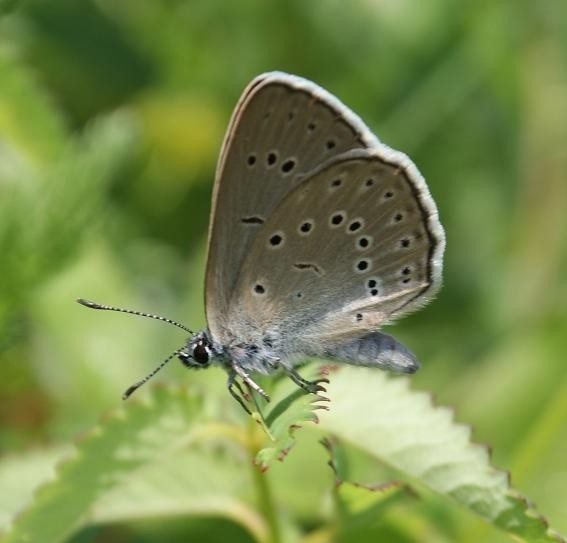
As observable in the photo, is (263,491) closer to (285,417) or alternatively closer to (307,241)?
(285,417)

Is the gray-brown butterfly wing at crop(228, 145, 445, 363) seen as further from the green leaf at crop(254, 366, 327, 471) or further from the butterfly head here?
the green leaf at crop(254, 366, 327, 471)

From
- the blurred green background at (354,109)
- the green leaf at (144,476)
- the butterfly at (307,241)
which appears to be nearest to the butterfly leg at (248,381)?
the butterfly at (307,241)

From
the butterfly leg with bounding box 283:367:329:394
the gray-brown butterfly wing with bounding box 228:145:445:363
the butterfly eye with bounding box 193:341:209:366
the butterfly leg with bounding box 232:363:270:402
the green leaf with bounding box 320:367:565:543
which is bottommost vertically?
the green leaf with bounding box 320:367:565:543

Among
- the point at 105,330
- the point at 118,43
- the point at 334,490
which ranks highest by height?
the point at 118,43

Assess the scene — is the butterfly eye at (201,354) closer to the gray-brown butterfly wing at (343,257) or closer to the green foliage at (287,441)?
the gray-brown butterfly wing at (343,257)

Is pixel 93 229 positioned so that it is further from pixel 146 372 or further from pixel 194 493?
pixel 194 493

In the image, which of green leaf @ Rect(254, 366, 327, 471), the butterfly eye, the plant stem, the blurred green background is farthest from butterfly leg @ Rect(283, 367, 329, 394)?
the blurred green background

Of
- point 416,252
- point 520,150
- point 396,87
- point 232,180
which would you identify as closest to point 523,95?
point 520,150
